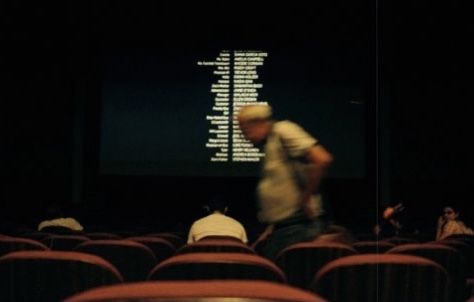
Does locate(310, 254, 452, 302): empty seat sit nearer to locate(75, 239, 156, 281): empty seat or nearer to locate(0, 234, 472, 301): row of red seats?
locate(0, 234, 472, 301): row of red seats

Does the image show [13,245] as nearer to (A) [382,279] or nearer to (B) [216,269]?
(B) [216,269]

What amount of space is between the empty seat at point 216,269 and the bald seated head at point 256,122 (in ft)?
6.09

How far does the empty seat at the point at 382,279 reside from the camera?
2033mm

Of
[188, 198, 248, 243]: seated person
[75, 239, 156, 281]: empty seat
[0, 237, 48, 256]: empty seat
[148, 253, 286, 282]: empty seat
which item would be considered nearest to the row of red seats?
[148, 253, 286, 282]: empty seat

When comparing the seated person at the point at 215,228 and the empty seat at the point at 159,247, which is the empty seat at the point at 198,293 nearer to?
the empty seat at the point at 159,247

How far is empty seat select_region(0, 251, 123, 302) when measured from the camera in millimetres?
2008

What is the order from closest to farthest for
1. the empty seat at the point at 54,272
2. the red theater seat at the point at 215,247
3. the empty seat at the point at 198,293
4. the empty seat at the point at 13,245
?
1. the empty seat at the point at 198,293
2. the empty seat at the point at 54,272
3. the red theater seat at the point at 215,247
4. the empty seat at the point at 13,245

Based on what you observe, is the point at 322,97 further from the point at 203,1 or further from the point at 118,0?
the point at 118,0

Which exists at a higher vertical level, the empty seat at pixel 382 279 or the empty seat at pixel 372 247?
the empty seat at pixel 382 279

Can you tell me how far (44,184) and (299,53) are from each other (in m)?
4.75

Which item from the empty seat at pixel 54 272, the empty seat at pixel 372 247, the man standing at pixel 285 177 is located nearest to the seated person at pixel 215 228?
the man standing at pixel 285 177

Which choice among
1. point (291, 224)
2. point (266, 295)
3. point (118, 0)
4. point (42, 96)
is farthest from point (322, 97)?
point (266, 295)

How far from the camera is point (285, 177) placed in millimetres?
3898

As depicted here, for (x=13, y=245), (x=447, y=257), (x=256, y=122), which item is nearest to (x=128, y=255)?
(x=13, y=245)
